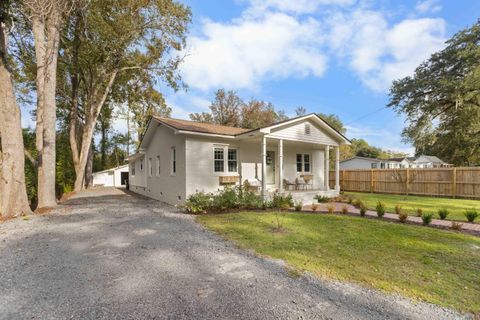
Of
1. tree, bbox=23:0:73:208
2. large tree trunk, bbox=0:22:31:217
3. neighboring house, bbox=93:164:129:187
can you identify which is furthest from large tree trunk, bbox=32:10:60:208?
neighboring house, bbox=93:164:129:187

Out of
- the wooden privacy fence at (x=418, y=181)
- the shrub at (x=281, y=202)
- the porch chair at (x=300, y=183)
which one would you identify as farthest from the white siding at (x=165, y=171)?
the wooden privacy fence at (x=418, y=181)

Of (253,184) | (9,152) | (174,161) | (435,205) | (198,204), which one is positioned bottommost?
(435,205)

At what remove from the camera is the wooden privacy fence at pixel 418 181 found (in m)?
13.5

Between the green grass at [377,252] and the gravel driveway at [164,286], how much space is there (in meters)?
0.42

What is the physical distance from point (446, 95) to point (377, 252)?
20.1m

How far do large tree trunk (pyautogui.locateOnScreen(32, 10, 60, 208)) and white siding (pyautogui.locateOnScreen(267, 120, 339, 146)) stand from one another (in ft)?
30.7

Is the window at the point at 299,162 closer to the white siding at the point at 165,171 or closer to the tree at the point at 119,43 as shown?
the white siding at the point at 165,171

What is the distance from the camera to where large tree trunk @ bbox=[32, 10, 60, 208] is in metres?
9.85

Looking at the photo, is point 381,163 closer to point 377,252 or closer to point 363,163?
point 363,163

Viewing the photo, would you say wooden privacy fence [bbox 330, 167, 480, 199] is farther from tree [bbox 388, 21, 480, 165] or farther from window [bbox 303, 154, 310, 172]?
tree [bbox 388, 21, 480, 165]

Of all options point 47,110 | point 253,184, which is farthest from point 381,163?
point 47,110

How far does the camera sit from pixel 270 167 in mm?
13578

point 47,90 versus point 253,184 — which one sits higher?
point 47,90

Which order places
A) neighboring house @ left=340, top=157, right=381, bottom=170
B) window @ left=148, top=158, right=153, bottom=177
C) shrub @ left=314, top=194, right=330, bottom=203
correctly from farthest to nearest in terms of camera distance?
neighboring house @ left=340, top=157, right=381, bottom=170, window @ left=148, top=158, right=153, bottom=177, shrub @ left=314, top=194, right=330, bottom=203
